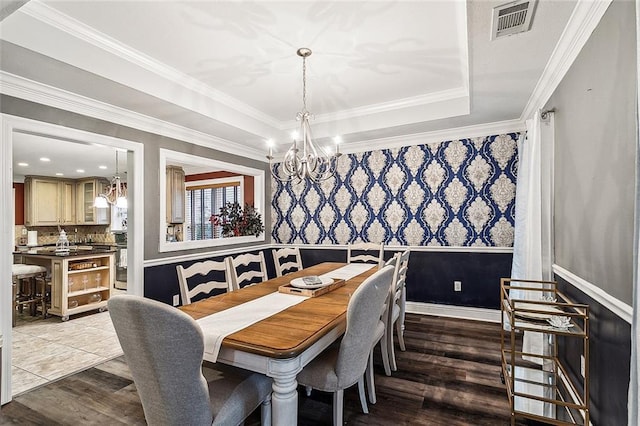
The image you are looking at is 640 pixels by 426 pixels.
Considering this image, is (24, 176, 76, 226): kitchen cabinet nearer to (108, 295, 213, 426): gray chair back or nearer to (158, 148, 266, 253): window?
(158, 148, 266, 253): window

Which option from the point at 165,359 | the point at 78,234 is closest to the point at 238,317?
the point at 165,359

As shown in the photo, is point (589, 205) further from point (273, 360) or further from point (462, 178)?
point (462, 178)

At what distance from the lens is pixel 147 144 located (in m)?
3.40

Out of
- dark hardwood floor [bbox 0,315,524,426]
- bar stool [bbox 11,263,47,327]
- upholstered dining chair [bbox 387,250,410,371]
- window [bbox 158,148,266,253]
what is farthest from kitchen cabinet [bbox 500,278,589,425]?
bar stool [bbox 11,263,47,327]

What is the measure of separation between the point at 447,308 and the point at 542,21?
10.6ft

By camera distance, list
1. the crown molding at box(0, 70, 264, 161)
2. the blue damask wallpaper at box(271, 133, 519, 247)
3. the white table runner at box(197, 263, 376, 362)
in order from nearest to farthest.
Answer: the white table runner at box(197, 263, 376, 362) < the crown molding at box(0, 70, 264, 161) < the blue damask wallpaper at box(271, 133, 519, 247)

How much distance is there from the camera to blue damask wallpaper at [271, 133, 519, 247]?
3.87 meters

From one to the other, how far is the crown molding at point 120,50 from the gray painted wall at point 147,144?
73cm

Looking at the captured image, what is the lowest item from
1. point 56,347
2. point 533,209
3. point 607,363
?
point 56,347

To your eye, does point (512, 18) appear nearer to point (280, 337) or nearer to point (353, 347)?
point (353, 347)

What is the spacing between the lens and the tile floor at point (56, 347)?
2.75 m

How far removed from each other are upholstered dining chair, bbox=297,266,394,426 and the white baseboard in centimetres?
261

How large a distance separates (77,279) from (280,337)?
4324 millimetres

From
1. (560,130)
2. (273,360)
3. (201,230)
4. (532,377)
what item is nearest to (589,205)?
(560,130)
